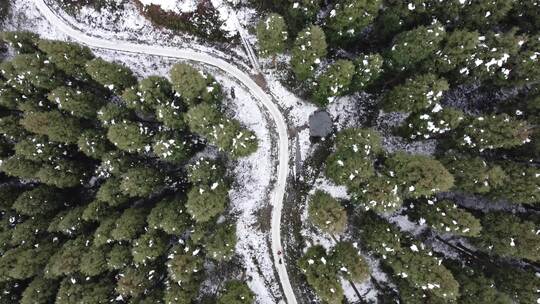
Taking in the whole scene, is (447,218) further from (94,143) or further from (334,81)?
(94,143)

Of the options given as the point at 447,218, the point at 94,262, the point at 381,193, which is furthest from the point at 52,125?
the point at 447,218

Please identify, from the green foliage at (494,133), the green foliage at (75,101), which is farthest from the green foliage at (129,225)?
the green foliage at (494,133)

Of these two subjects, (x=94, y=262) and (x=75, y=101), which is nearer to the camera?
(x=94, y=262)

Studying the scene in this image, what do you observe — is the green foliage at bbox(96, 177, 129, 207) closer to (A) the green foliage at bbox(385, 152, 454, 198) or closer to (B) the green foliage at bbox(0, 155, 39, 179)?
(B) the green foliage at bbox(0, 155, 39, 179)

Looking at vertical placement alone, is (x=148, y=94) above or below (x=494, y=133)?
above

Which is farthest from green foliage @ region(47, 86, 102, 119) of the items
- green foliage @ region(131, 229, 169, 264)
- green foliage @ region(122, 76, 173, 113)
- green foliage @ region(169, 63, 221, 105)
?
green foliage @ region(131, 229, 169, 264)

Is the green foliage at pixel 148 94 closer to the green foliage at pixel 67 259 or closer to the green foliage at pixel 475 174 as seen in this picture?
the green foliage at pixel 67 259

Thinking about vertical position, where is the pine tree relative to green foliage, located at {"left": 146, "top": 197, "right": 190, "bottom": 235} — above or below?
below
